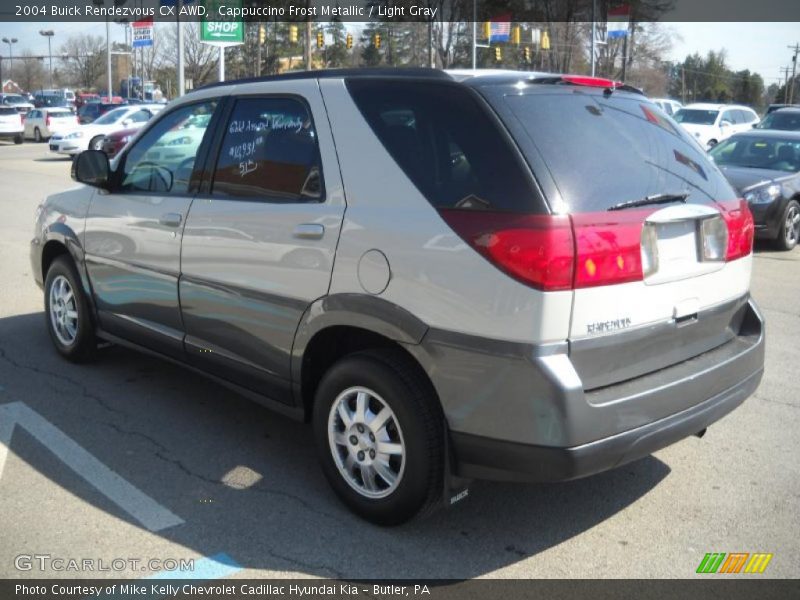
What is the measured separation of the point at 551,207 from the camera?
114 inches

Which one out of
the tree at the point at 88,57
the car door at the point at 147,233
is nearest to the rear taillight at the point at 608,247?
the car door at the point at 147,233

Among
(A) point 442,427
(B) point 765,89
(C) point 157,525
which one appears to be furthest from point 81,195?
(B) point 765,89

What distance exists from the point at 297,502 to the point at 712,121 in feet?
76.8

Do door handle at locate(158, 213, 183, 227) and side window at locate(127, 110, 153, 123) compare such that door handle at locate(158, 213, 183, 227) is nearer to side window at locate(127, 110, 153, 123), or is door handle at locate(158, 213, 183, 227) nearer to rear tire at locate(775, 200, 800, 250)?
rear tire at locate(775, 200, 800, 250)

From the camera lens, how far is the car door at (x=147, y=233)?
449 centimetres

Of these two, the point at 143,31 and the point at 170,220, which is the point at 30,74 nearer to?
the point at 143,31

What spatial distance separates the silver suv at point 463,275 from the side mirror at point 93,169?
39.5 inches

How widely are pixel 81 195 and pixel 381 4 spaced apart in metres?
43.1

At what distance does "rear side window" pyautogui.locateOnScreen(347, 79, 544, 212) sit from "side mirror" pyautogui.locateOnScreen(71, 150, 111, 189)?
214 centimetres

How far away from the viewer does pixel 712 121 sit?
24.2 metres

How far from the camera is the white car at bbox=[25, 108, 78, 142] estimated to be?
113 feet

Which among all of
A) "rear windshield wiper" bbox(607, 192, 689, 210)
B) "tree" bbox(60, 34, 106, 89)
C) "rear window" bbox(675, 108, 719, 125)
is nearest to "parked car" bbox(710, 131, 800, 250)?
"rear windshield wiper" bbox(607, 192, 689, 210)

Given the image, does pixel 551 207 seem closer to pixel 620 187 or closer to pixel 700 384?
pixel 620 187

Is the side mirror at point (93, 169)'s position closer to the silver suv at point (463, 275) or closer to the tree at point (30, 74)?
the silver suv at point (463, 275)
